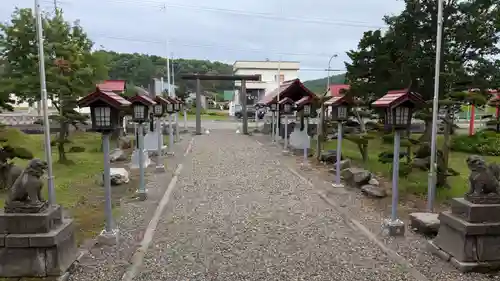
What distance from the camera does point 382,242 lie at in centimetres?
623

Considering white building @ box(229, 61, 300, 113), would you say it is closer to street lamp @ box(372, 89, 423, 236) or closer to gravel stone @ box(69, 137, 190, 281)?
gravel stone @ box(69, 137, 190, 281)

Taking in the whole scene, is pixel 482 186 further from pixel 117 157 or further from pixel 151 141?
pixel 151 141

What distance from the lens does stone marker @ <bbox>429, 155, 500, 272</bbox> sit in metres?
5.11

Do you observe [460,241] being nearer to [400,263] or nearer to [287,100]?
[400,263]

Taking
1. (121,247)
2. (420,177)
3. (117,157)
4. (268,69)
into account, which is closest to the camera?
(121,247)

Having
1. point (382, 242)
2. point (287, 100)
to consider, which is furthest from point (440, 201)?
point (287, 100)

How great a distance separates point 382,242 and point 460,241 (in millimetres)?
1257

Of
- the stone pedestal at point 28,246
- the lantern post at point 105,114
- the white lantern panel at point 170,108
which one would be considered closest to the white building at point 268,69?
→ the white lantern panel at point 170,108

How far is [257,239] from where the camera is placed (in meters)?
6.37

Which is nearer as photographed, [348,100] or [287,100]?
[348,100]

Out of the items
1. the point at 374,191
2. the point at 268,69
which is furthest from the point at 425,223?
the point at 268,69

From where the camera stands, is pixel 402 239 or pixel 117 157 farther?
pixel 117 157

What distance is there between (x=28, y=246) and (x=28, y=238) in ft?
0.34

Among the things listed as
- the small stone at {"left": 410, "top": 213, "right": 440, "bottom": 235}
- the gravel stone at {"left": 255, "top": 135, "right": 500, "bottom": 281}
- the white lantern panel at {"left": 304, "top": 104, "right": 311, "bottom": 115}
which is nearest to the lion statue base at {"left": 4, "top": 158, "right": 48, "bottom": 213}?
the gravel stone at {"left": 255, "top": 135, "right": 500, "bottom": 281}
